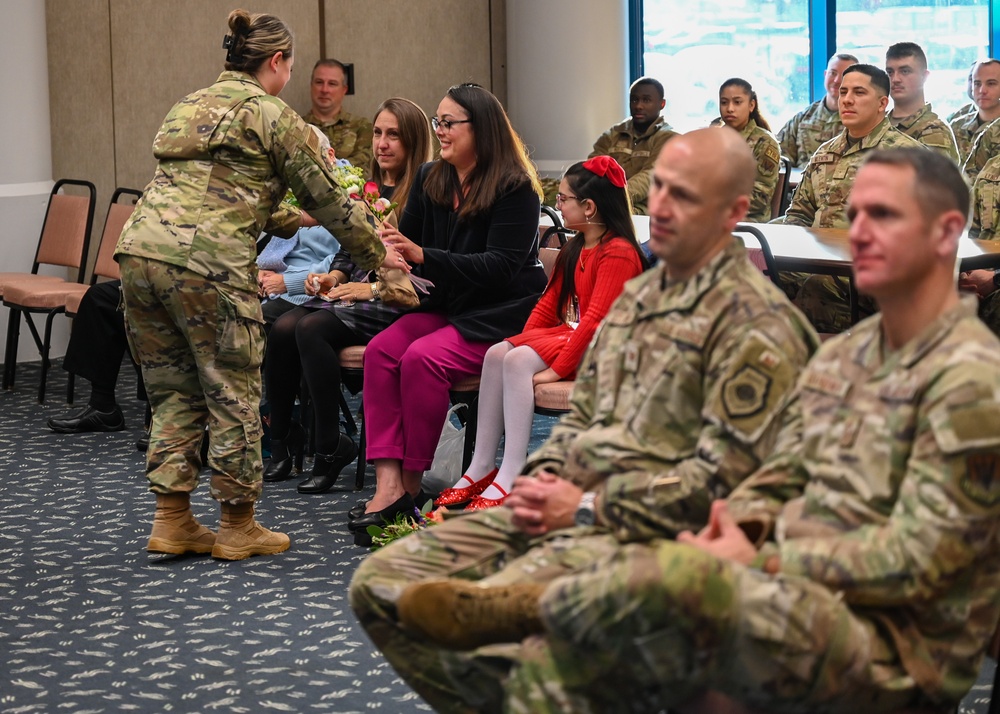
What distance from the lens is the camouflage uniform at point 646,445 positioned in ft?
6.52

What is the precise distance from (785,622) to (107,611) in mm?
2280

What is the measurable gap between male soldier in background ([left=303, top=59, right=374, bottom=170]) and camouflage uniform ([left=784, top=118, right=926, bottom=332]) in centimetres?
336

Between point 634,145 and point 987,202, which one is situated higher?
point 634,145

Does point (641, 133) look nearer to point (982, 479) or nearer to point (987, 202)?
point (987, 202)

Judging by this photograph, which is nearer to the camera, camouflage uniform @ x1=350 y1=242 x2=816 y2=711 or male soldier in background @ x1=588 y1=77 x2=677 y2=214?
camouflage uniform @ x1=350 y1=242 x2=816 y2=711

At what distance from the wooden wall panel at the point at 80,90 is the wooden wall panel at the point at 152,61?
0.07 metres

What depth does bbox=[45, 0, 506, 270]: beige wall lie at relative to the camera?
7914 mm

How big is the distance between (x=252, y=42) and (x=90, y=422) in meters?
2.58

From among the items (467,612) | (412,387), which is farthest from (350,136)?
(467,612)

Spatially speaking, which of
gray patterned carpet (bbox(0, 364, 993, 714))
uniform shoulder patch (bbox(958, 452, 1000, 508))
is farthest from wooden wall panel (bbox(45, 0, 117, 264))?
uniform shoulder patch (bbox(958, 452, 1000, 508))

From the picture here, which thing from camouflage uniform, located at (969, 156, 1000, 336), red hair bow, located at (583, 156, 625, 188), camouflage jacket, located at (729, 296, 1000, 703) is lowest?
camouflage jacket, located at (729, 296, 1000, 703)

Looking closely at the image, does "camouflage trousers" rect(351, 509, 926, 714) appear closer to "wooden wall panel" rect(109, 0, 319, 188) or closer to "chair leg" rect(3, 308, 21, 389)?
"chair leg" rect(3, 308, 21, 389)

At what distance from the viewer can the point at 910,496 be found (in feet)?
5.53

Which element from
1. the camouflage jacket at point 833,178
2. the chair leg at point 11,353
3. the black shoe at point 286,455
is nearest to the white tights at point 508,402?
the black shoe at point 286,455
